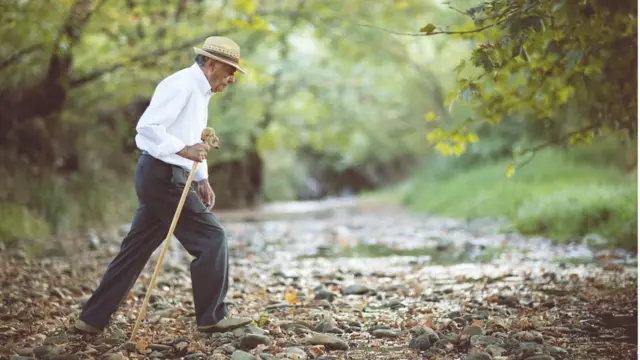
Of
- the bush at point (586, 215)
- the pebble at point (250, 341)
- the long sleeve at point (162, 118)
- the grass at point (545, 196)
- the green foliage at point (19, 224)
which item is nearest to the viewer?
the long sleeve at point (162, 118)

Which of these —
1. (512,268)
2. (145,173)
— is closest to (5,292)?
(145,173)

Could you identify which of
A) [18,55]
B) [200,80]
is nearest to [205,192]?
[200,80]

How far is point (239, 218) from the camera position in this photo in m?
16.4

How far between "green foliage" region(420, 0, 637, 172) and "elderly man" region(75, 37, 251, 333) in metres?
1.36

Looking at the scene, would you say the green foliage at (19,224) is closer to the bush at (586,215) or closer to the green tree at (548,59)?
the green tree at (548,59)

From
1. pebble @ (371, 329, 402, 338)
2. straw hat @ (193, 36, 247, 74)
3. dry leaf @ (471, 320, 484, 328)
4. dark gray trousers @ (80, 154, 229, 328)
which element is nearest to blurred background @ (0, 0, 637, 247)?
straw hat @ (193, 36, 247, 74)

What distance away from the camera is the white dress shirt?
3.84 m

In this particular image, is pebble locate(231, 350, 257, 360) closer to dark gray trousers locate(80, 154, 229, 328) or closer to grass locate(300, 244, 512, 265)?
dark gray trousers locate(80, 154, 229, 328)

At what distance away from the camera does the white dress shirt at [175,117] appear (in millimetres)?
3838

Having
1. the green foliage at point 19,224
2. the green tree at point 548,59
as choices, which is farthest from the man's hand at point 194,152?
the green foliage at point 19,224

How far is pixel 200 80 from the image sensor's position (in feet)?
13.2

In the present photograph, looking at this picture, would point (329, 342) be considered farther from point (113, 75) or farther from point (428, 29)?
point (113, 75)

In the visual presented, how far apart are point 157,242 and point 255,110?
602 inches

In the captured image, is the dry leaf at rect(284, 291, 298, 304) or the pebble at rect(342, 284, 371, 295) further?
the pebble at rect(342, 284, 371, 295)
